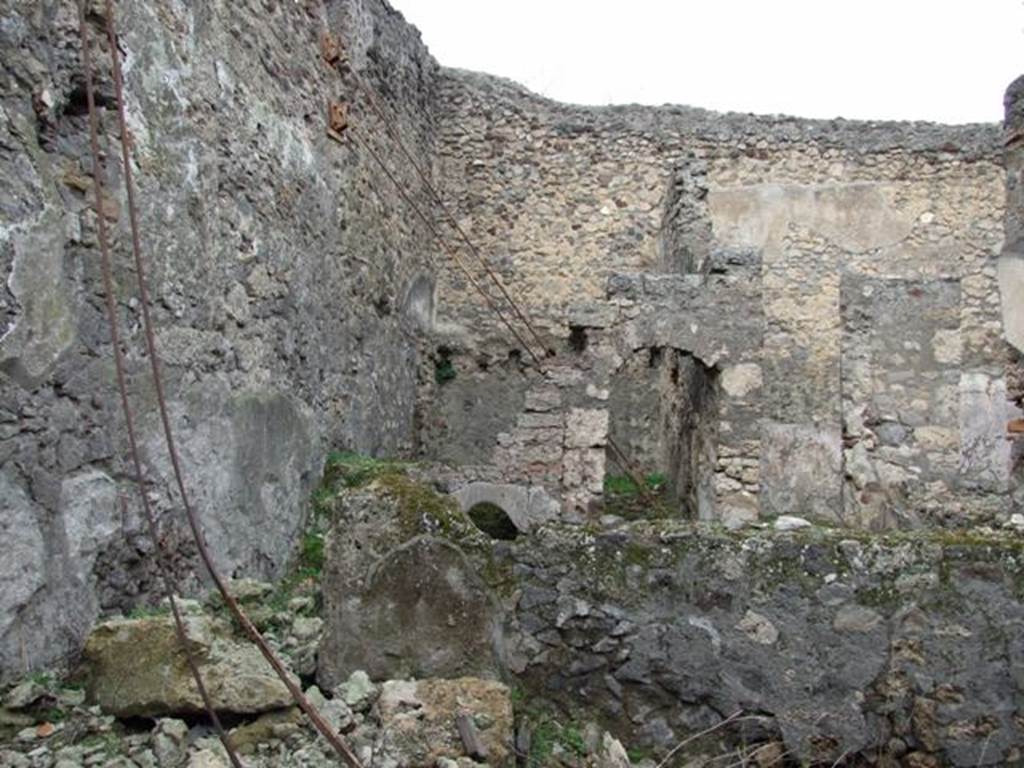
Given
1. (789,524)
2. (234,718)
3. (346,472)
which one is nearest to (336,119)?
(346,472)

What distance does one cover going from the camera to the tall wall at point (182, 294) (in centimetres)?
377

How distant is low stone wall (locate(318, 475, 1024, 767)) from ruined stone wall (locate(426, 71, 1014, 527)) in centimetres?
613

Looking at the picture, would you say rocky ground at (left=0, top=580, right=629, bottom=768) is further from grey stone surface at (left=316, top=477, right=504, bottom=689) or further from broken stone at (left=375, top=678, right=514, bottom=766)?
grey stone surface at (left=316, top=477, right=504, bottom=689)

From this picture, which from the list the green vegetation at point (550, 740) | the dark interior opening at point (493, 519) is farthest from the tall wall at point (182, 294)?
the green vegetation at point (550, 740)

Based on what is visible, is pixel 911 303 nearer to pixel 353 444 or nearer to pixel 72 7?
pixel 353 444

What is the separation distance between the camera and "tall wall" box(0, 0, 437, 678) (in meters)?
3.77

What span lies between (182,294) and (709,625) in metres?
3.02

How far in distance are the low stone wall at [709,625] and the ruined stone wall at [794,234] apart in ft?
20.1

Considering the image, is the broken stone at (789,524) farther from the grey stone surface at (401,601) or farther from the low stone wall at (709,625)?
the grey stone surface at (401,601)

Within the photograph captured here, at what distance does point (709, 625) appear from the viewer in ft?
11.5

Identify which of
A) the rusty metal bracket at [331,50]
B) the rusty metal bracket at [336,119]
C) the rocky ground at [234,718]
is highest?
the rusty metal bracket at [331,50]

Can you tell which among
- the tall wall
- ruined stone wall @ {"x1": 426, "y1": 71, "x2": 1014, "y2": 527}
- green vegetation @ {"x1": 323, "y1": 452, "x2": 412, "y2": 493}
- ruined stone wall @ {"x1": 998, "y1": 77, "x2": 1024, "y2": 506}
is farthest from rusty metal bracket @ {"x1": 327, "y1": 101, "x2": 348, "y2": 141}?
ruined stone wall @ {"x1": 998, "y1": 77, "x2": 1024, "y2": 506}

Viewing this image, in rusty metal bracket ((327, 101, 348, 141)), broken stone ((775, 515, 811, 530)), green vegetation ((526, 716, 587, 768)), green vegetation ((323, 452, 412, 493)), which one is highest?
rusty metal bracket ((327, 101, 348, 141))

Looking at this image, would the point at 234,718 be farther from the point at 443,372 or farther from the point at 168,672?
the point at 443,372
